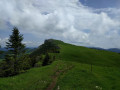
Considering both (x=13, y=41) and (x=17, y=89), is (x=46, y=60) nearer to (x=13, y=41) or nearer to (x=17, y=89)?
(x=13, y=41)

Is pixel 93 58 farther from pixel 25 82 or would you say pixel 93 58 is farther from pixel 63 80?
pixel 25 82

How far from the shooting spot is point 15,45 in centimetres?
2864

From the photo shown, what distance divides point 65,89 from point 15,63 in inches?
789

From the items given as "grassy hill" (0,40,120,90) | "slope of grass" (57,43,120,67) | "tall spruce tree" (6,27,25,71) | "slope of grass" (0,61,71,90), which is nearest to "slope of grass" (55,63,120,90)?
"grassy hill" (0,40,120,90)

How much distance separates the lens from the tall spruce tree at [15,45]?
2849 cm

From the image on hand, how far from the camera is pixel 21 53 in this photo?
29.7 meters

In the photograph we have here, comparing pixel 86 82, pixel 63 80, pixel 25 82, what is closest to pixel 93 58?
pixel 86 82

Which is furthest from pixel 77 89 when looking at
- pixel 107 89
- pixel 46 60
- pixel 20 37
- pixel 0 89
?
pixel 46 60

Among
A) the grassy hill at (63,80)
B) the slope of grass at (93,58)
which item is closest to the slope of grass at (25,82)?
the grassy hill at (63,80)

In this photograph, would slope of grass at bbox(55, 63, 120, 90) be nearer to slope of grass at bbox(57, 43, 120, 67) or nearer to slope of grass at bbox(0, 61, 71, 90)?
slope of grass at bbox(0, 61, 71, 90)

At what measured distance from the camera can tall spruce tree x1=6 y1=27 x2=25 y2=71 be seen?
2849 centimetres

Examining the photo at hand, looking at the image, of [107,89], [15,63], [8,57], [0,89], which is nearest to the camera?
[0,89]

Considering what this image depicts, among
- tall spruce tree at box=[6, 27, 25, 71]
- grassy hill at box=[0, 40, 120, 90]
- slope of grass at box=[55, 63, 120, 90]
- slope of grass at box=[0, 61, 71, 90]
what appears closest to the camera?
slope of grass at box=[0, 61, 71, 90]

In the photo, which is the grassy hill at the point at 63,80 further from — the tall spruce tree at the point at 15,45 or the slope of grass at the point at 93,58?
the slope of grass at the point at 93,58
